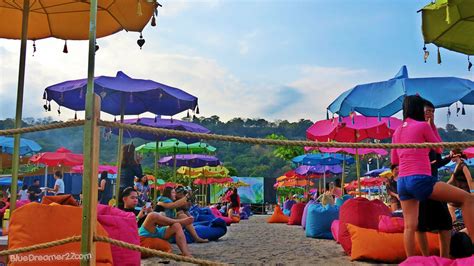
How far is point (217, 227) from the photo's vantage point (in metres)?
8.25

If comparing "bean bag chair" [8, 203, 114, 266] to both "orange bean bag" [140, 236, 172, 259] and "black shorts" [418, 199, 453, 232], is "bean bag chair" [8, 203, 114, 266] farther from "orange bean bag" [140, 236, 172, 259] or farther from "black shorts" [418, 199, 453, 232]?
"orange bean bag" [140, 236, 172, 259]

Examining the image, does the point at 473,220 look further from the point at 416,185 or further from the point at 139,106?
the point at 139,106

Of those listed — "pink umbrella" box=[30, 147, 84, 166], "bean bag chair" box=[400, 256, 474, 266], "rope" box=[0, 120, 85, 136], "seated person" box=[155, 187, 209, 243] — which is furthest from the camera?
"pink umbrella" box=[30, 147, 84, 166]

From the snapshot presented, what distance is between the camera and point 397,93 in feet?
17.7

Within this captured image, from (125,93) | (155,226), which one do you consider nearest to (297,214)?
(125,93)

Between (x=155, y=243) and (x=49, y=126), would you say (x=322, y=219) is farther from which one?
(x=49, y=126)

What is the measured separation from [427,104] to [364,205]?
238 centimetres

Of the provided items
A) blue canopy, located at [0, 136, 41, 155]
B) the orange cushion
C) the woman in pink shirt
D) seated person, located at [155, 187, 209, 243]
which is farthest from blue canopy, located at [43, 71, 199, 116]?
blue canopy, located at [0, 136, 41, 155]

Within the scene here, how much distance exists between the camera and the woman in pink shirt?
3440 mm

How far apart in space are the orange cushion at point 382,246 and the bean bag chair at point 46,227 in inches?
120

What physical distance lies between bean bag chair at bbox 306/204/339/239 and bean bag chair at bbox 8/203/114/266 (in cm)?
588

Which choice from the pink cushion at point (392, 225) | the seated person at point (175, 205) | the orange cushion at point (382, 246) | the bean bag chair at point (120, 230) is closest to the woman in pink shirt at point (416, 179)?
the orange cushion at point (382, 246)

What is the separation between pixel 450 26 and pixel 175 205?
421 centimetres

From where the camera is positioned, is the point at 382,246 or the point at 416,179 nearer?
the point at 416,179
